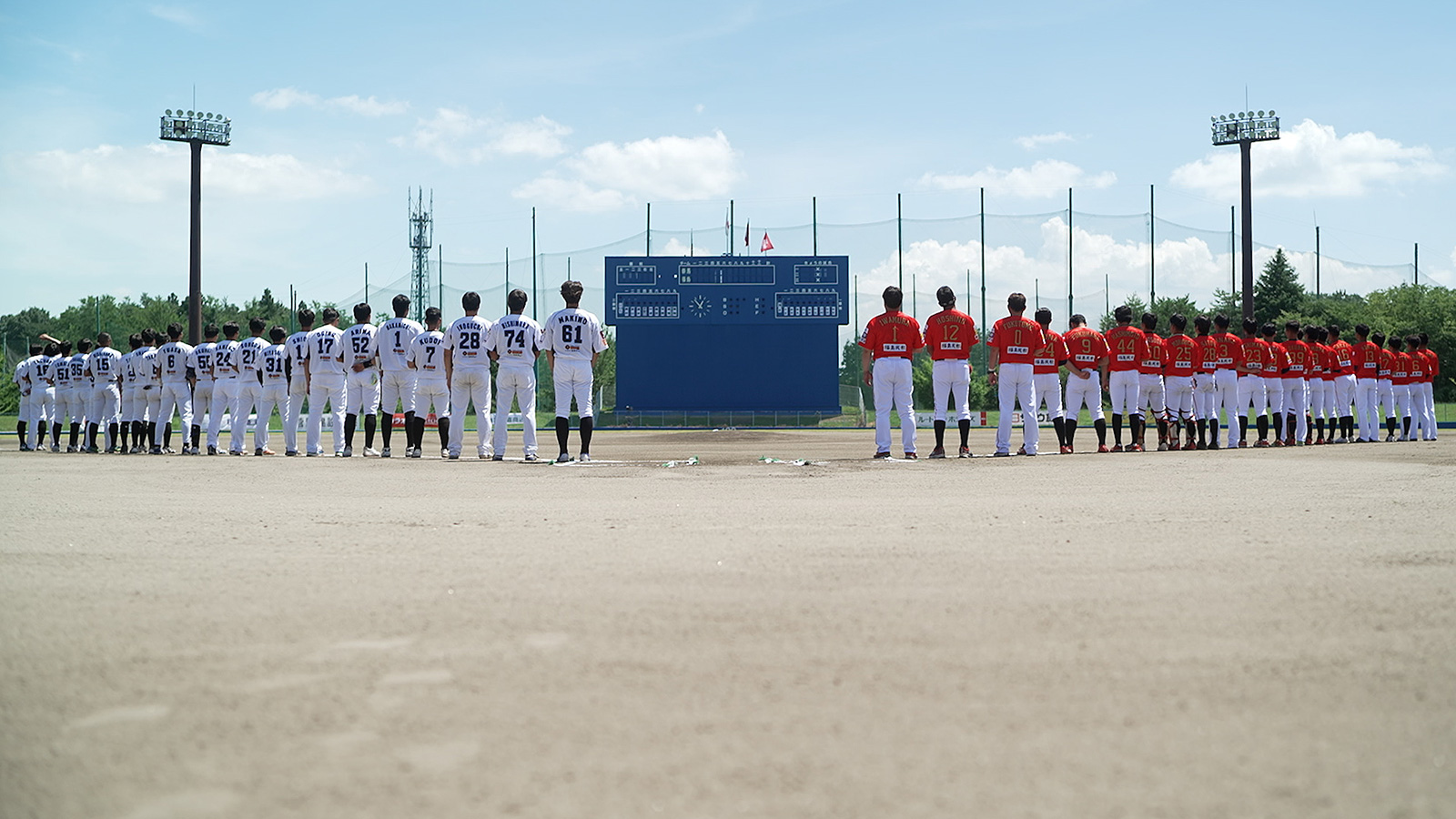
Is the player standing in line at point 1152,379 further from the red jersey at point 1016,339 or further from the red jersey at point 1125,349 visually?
the red jersey at point 1016,339

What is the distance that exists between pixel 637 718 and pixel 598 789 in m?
0.42

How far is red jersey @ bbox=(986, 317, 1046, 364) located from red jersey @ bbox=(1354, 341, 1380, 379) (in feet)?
27.8

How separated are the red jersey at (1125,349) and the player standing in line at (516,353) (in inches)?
296

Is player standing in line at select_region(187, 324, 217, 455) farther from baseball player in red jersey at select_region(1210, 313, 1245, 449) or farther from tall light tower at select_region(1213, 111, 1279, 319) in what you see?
tall light tower at select_region(1213, 111, 1279, 319)

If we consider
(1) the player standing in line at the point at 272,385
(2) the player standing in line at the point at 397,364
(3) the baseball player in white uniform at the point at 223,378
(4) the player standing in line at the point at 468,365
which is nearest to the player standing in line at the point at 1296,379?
(4) the player standing in line at the point at 468,365

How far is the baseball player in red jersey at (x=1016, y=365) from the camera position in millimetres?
13281

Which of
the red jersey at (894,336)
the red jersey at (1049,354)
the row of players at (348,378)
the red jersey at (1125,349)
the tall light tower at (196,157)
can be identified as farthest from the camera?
the tall light tower at (196,157)

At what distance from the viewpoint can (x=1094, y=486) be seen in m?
8.68

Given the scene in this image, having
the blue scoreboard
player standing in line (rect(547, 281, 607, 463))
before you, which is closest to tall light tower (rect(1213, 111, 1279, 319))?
the blue scoreboard

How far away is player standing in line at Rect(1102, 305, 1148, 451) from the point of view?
47.6 ft

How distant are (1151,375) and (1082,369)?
132 cm

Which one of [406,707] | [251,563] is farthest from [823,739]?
[251,563]

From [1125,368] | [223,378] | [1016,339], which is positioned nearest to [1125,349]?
[1125,368]

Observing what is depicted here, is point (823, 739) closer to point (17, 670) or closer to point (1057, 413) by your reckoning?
point (17, 670)
